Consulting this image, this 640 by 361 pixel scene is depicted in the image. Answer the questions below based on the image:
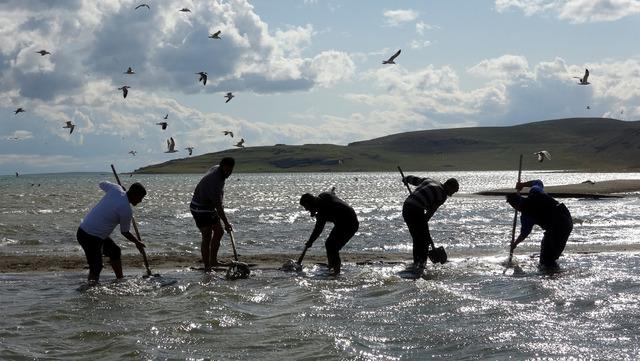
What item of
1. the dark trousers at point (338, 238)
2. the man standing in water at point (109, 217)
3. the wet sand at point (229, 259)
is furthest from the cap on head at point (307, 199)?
the man standing in water at point (109, 217)

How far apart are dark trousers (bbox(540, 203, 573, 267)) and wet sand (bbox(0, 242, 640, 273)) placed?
273cm

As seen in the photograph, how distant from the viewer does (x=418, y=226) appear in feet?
46.4

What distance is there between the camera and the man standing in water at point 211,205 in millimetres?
13422

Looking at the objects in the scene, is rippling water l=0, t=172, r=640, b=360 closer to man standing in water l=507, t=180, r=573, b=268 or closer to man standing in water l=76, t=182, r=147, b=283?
man standing in water l=507, t=180, r=573, b=268

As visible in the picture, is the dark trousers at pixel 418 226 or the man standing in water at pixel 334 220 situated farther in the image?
the dark trousers at pixel 418 226

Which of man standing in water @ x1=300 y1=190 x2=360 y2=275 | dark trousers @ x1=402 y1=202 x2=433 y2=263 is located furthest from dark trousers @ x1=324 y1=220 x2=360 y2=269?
dark trousers @ x1=402 y1=202 x2=433 y2=263

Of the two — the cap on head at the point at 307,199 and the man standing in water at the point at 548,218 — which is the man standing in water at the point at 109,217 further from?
the man standing in water at the point at 548,218

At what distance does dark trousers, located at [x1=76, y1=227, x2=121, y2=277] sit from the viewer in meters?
11.5

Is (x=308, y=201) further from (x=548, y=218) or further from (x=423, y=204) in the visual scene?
(x=548, y=218)

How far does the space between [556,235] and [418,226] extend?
259 cm

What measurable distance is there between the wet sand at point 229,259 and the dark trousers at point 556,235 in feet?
8.95

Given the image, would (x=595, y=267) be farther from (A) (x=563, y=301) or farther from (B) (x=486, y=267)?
(A) (x=563, y=301)

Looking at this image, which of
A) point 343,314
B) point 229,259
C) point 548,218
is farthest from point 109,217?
point 548,218

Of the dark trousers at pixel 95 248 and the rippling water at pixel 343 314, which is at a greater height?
the dark trousers at pixel 95 248
